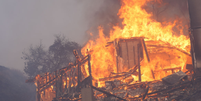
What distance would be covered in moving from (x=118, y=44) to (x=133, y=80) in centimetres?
322

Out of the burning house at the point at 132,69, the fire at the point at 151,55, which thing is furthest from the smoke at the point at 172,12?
the burning house at the point at 132,69

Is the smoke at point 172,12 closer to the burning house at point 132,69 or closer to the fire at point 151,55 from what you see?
the fire at point 151,55

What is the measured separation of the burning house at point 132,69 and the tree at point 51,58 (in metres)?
15.4

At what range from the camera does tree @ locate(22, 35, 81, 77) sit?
31.0m

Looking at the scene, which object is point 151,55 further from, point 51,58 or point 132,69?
point 51,58

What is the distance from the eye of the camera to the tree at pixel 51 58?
31000 mm

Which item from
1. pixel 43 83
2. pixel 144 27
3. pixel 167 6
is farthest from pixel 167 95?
pixel 167 6

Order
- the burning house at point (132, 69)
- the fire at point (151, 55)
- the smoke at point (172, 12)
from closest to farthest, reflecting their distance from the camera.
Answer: the burning house at point (132, 69) → the fire at point (151, 55) → the smoke at point (172, 12)

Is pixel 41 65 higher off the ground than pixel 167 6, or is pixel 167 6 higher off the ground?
pixel 167 6

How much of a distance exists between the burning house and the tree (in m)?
15.4

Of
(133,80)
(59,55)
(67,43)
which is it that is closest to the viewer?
(133,80)

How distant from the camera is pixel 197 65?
10383 millimetres

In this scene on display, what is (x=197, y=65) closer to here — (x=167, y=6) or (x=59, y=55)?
(x=167, y=6)

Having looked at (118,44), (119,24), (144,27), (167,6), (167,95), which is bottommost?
(167,95)
